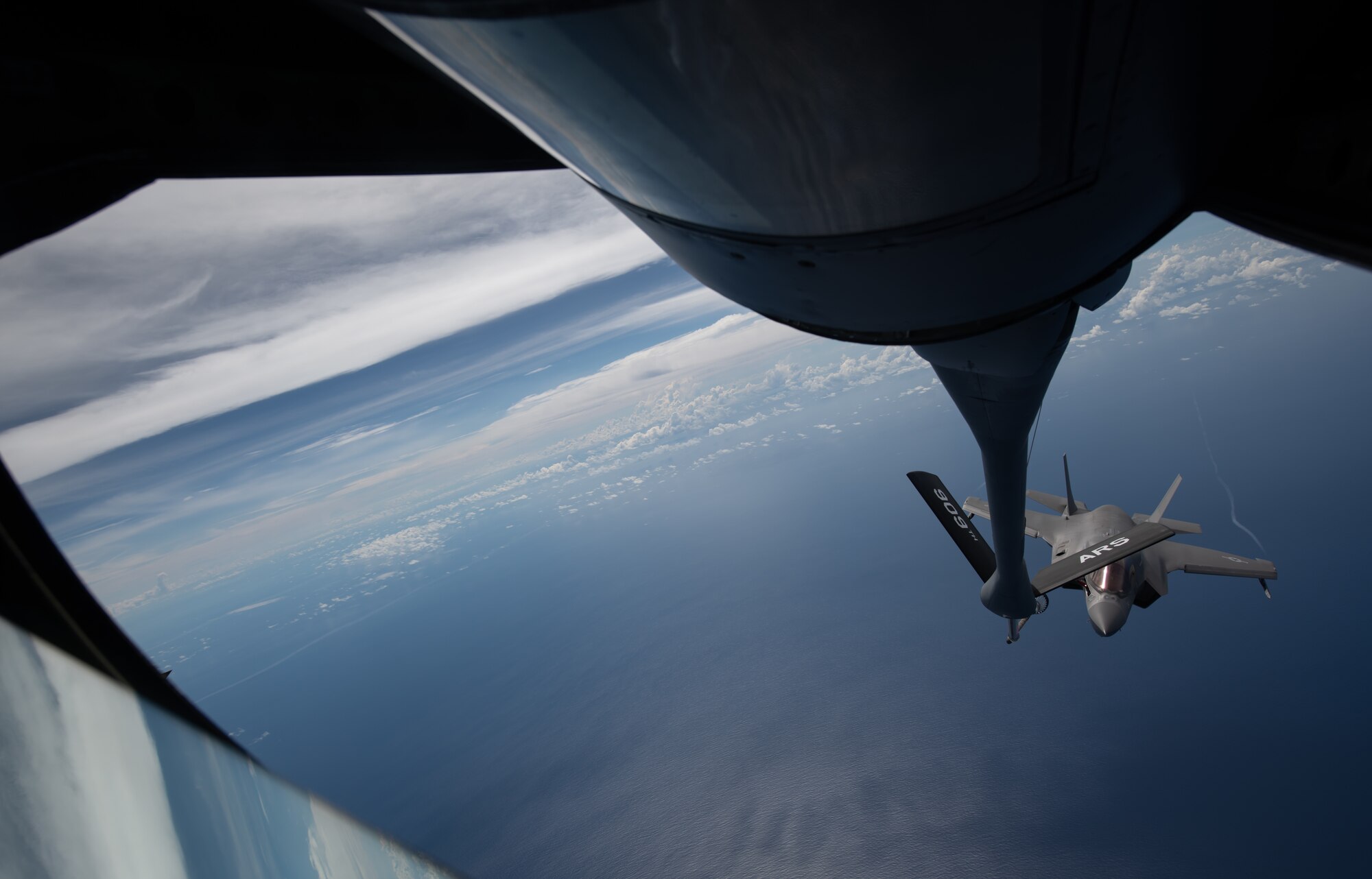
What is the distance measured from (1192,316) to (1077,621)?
366 ft

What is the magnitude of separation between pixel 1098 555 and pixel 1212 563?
33.5 ft

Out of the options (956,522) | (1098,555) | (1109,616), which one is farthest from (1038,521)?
(956,522)

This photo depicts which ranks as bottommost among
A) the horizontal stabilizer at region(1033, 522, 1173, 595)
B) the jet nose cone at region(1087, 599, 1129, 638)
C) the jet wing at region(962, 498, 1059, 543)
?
Answer: the jet nose cone at region(1087, 599, 1129, 638)

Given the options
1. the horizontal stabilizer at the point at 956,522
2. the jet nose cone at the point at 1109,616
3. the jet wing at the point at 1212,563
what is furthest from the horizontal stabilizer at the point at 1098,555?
the jet wing at the point at 1212,563

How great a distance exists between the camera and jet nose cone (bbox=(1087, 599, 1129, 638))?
53.3ft

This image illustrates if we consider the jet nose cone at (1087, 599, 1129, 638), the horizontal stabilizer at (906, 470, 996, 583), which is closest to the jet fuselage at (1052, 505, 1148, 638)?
the jet nose cone at (1087, 599, 1129, 638)

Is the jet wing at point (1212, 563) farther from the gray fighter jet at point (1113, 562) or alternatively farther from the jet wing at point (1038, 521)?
the jet wing at point (1038, 521)

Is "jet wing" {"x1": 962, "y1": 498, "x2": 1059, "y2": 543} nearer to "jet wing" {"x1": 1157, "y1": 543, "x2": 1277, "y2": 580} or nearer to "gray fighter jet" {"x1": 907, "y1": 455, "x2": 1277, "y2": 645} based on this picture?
"gray fighter jet" {"x1": 907, "y1": 455, "x2": 1277, "y2": 645}

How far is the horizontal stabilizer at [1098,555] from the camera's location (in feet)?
33.9

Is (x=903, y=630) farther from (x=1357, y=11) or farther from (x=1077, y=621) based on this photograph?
(x=1357, y=11)

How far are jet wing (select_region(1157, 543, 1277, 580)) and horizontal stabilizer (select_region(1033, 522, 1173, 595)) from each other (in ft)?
24.2

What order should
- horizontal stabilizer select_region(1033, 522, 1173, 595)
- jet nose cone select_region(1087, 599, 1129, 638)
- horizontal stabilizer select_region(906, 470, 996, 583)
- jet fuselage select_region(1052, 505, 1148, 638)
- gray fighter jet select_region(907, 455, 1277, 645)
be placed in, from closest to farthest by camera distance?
horizontal stabilizer select_region(1033, 522, 1173, 595) < horizontal stabilizer select_region(906, 470, 996, 583) < gray fighter jet select_region(907, 455, 1277, 645) < jet nose cone select_region(1087, 599, 1129, 638) < jet fuselage select_region(1052, 505, 1148, 638)

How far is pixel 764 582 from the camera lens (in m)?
88.0

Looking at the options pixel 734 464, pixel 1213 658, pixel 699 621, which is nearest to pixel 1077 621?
pixel 1213 658
